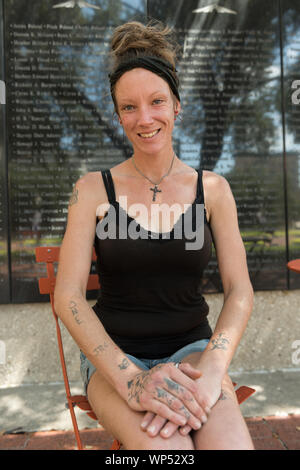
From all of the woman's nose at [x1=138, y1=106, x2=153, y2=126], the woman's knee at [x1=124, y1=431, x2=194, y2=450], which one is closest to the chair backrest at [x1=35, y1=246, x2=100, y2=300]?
the woman's nose at [x1=138, y1=106, x2=153, y2=126]

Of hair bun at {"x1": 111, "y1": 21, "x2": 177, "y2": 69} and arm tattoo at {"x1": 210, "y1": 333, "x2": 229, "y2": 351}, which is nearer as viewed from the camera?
arm tattoo at {"x1": 210, "y1": 333, "x2": 229, "y2": 351}

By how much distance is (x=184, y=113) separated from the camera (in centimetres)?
370

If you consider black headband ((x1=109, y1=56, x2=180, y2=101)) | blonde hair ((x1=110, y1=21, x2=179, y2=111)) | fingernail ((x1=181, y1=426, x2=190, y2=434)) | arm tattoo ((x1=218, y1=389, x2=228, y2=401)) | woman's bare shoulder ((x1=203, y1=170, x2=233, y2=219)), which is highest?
blonde hair ((x1=110, y1=21, x2=179, y2=111))

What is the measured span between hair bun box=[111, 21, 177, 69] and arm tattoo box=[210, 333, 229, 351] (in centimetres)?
127

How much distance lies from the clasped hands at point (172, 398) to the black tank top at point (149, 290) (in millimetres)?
328

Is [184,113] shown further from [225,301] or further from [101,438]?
[101,438]

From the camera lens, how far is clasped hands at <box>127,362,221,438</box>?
1438mm

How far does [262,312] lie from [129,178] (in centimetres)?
234

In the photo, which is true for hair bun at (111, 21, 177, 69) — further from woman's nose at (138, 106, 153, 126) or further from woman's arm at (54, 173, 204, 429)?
woman's arm at (54, 173, 204, 429)

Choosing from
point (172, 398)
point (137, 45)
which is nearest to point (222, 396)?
point (172, 398)

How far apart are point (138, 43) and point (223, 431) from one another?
1650mm

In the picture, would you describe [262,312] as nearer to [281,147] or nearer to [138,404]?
[281,147]

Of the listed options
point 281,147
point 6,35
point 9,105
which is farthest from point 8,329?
point 281,147

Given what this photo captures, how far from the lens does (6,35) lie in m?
3.54
